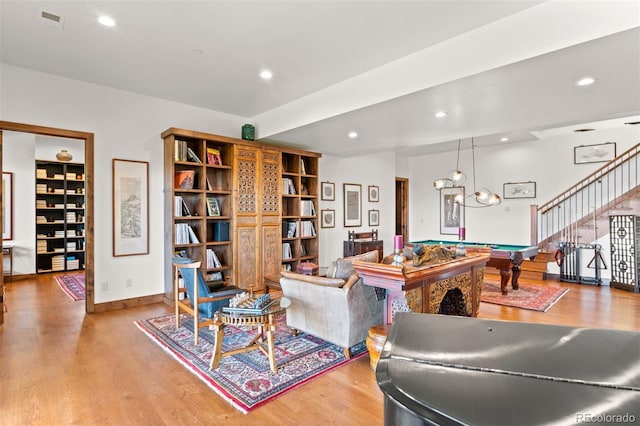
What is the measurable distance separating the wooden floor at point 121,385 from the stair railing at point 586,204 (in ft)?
9.74

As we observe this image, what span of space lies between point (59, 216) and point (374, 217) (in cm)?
721

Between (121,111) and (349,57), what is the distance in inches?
122

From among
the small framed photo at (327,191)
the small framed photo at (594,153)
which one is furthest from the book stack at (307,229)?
the small framed photo at (594,153)

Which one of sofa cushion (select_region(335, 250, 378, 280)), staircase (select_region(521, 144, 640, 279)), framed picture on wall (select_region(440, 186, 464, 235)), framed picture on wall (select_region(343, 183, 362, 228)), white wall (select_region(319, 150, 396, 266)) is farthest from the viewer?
framed picture on wall (select_region(440, 186, 464, 235))

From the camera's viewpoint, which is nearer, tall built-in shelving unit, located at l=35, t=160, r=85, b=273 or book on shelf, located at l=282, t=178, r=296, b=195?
book on shelf, located at l=282, t=178, r=296, b=195

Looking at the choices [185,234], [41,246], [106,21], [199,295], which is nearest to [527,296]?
[199,295]

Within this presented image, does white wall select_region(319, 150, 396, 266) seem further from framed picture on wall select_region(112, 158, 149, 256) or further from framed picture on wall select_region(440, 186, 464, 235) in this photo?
framed picture on wall select_region(112, 158, 149, 256)

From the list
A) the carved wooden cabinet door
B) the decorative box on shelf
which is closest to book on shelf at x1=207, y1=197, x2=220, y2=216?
the carved wooden cabinet door

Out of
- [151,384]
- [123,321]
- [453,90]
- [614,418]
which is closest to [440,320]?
[614,418]

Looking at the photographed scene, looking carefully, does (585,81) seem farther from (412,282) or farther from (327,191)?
(327,191)

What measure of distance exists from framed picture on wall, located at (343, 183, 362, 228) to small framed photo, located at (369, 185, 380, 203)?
37 cm

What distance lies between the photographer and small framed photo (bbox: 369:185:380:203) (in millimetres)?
A: 7871

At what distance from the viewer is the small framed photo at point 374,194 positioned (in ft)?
25.8

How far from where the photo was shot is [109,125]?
429 cm
